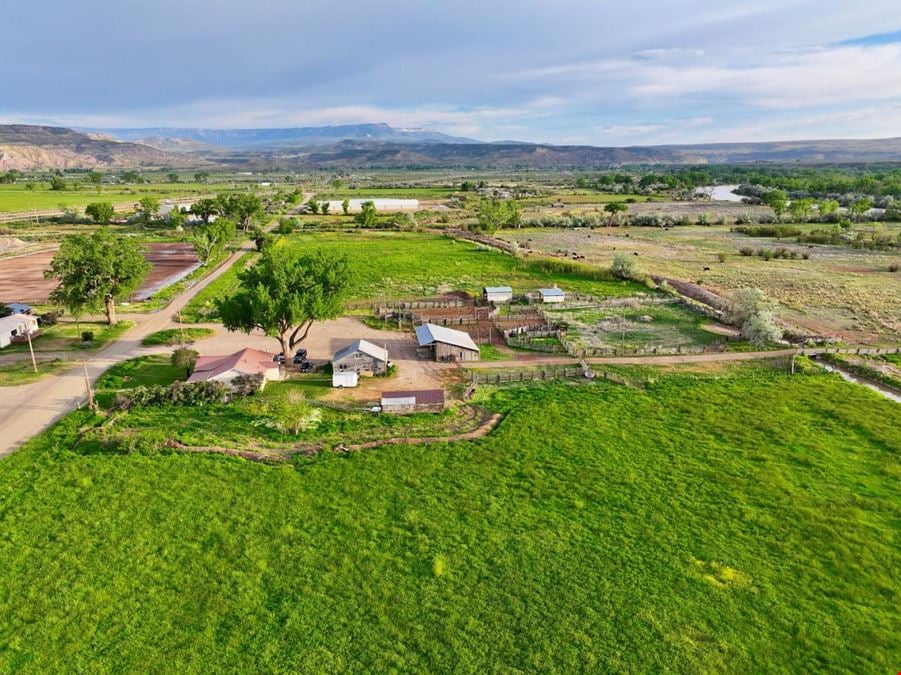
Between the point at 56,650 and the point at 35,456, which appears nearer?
the point at 56,650

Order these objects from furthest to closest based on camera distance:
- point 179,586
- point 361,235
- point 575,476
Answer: point 361,235 → point 575,476 → point 179,586

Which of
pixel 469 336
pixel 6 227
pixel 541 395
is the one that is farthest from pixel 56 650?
pixel 6 227

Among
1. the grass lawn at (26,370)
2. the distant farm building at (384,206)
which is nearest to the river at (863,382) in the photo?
the grass lawn at (26,370)

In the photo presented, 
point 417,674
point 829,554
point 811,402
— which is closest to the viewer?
point 417,674

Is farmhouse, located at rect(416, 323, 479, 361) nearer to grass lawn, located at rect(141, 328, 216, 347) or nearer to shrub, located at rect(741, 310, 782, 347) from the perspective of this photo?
grass lawn, located at rect(141, 328, 216, 347)

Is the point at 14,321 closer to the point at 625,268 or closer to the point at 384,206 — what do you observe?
the point at 625,268

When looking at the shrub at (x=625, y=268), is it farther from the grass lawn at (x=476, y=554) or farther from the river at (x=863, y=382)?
the grass lawn at (x=476, y=554)

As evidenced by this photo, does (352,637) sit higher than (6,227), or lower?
lower

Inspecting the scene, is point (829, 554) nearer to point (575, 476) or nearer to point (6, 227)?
Answer: point (575, 476)
